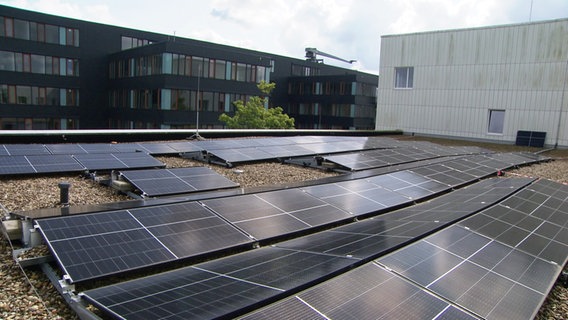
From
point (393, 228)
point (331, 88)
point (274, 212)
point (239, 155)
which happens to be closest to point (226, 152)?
point (239, 155)

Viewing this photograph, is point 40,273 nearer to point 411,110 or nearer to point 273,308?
point 273,308

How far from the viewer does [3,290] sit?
6516 millimetres

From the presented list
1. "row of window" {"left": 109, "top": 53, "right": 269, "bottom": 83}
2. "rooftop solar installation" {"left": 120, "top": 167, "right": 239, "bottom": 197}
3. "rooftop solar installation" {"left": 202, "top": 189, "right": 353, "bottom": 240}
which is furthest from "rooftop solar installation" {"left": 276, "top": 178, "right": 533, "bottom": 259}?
"row of window" {"left": 109, "top": 53, "right": 269, "bottom": 83}

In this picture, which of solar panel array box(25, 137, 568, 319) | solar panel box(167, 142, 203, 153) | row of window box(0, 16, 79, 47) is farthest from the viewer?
row of window box(0, 16, 79, 47)

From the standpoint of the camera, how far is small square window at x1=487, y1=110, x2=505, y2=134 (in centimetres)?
3622

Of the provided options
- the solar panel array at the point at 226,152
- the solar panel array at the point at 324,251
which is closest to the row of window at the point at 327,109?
the solar panel array at the point at 226,152

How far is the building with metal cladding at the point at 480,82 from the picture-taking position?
33.2 meters

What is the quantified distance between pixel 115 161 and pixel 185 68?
115 ft

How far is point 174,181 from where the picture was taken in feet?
42.6

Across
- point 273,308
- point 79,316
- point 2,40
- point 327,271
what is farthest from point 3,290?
point 2,40

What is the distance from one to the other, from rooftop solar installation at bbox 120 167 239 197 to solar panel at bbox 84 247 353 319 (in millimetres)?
5121

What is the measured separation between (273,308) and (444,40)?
38.3 meters

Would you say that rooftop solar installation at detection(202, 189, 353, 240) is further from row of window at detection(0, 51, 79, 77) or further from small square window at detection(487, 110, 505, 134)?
row of window at detection(0, 51, 79, 77)

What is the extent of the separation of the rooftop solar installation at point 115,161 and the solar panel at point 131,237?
5.89 meters
